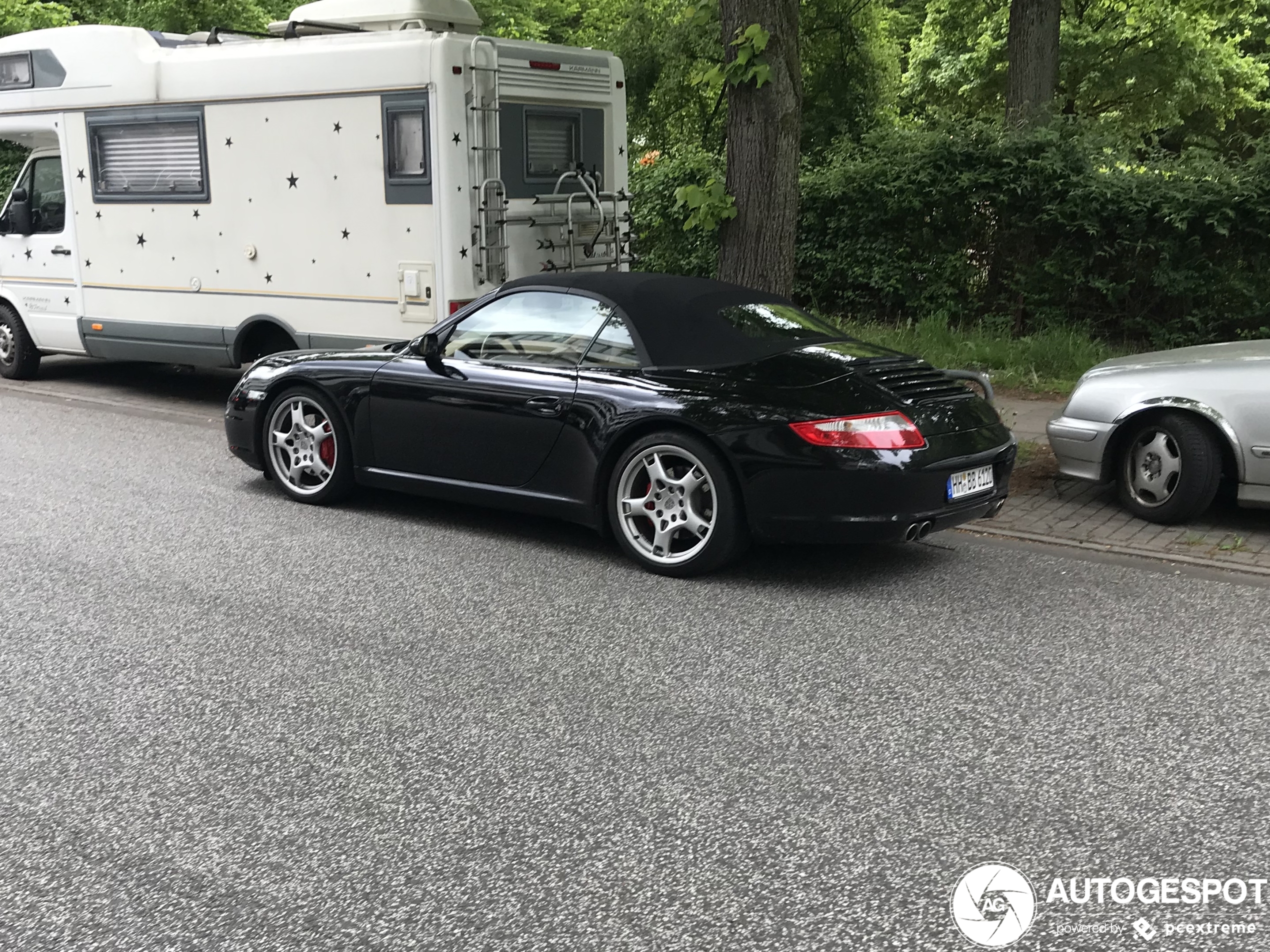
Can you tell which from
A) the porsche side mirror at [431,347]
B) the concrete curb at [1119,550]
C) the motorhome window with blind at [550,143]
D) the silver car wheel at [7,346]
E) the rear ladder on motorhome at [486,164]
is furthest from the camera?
the silver car wheel at [7,346]

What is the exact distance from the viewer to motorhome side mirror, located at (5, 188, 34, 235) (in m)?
12.6

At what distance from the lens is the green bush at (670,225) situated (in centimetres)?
1570

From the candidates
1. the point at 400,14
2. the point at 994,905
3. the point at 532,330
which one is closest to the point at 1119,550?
the point at 532,330

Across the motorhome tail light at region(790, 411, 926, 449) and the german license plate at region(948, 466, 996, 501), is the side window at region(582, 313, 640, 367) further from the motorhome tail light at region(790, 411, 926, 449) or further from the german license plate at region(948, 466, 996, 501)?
the german license plate at region(948, 466, 996, 501)

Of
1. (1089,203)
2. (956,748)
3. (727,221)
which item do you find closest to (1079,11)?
(1089,203)

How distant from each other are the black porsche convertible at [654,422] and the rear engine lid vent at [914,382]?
2cm

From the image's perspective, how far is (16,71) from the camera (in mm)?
12320

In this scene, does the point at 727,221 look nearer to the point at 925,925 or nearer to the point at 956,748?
the point at 956,748

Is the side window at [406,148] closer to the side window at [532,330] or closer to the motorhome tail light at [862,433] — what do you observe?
the side window at [532,330]

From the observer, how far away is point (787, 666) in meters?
5.16

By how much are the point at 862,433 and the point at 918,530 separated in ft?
1.72

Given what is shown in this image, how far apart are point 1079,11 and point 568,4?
1110 centimetres

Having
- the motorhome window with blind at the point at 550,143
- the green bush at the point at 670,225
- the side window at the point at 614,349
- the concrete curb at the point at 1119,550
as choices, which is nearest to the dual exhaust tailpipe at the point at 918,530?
the concrete curb at the point at 1119,550

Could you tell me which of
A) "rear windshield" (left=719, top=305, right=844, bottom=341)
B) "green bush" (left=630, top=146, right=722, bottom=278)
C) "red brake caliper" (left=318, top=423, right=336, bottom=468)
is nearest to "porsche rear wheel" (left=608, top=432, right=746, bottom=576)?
"rear windshield" (left=719, top=305, right=844, bottom=341)
